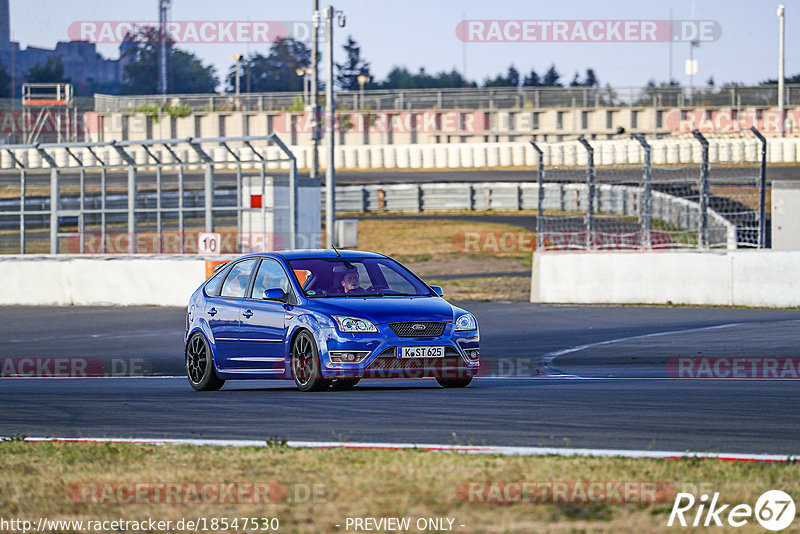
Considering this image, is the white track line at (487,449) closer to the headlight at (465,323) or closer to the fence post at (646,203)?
the headlight at (465,323)

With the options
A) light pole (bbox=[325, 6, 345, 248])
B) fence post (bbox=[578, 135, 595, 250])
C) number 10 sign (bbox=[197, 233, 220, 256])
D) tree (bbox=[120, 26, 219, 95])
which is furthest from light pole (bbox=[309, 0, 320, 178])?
tree (bbox=[120, 26, 219, 95])

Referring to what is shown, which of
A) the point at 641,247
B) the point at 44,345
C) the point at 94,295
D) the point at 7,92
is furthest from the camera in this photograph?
the point at 7,92

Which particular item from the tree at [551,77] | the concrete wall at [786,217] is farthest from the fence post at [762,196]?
the tree at [551,77]

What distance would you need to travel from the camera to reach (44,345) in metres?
18.1

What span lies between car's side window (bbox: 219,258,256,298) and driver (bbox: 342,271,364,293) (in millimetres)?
1104

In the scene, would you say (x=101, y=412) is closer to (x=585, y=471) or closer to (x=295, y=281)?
(x=295, y=281)

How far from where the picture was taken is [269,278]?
38.8ft

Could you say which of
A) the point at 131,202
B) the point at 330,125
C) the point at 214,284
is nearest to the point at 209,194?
the point at 131,202

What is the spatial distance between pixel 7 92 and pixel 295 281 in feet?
345

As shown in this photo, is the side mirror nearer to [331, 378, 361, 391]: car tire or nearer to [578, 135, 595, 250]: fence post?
[331, 378, 361, 391]: car tire

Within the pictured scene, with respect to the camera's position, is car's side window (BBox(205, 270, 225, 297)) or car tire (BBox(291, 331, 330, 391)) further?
car's side window (BBox(205, 270, 225, 297))

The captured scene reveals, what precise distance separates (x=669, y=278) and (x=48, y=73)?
97693mm

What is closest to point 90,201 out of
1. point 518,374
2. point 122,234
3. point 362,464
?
point 122,234

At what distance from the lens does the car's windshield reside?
11406 millimetres
